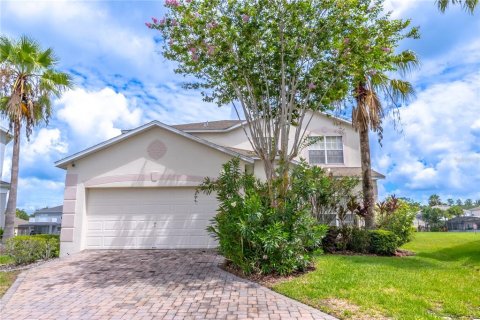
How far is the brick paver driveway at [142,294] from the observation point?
6020 mm

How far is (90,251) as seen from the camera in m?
13.0

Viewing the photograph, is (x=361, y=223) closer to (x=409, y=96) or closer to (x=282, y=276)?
(x=409, y=96)

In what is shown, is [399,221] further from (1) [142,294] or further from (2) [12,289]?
(2) [12,289]

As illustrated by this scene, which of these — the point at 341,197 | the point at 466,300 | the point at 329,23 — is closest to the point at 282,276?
the point at 466,300

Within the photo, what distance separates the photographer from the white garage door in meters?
13.3

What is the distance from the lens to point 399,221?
1368 cm

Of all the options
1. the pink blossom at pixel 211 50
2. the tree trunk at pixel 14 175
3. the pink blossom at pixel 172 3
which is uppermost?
the pink blossom at pixel 172 3

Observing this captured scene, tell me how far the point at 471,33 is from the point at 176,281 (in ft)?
40.3

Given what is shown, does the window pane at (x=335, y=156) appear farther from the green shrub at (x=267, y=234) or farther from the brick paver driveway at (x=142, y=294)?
the brick paver driveway at (x=142, y=294)

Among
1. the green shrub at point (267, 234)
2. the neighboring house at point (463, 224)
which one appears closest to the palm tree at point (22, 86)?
the green shrub at point (267, 234)

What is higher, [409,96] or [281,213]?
[409,96]

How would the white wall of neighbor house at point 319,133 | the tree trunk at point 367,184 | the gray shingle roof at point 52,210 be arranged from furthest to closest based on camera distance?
the gray shingle roof at point 52,210, the white wall of neighbor house at point 319,133, the tree trunk at point 367,184

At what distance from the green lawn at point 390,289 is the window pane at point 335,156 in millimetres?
9450

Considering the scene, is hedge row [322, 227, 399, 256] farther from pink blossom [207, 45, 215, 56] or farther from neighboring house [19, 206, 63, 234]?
neighboring house [19, 206, 63, 234]
